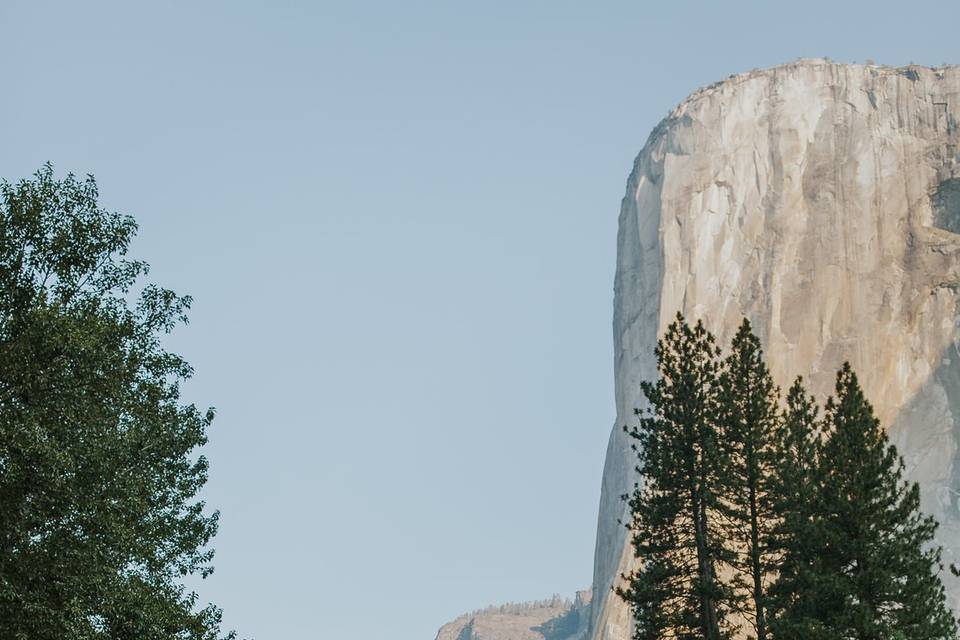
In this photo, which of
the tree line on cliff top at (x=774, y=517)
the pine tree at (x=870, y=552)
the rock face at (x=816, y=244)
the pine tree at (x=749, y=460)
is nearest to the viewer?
the pine tree at (x=870, y=552)

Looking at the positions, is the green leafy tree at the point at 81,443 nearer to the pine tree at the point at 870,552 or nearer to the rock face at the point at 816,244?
the pine tree at the point at 870,552

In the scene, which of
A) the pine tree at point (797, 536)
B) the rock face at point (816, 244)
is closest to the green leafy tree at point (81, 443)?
the pine tree at point (797, 536)

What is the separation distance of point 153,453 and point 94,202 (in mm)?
5360

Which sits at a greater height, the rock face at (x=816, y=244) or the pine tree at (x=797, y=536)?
the rock face at (x=816, y=244)

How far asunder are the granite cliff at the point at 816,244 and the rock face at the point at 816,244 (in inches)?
5.0

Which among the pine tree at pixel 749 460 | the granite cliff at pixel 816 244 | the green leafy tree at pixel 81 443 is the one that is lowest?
the green leafy tree at pixel 81 443

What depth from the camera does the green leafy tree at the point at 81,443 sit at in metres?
24.2

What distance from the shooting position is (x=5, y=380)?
2514cm

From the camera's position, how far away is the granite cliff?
113750mm

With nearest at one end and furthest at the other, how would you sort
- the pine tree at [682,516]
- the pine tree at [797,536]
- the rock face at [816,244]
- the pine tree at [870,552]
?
the pine tree at [870,552] → the pine tree at [797,536] → the pine tree at [682,516] → the rock face at [816,244]

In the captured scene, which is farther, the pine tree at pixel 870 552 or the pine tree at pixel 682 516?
the pine tree at pixel 682 516

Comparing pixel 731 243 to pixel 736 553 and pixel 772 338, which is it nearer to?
pixel 772 338

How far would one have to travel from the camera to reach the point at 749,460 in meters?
41.5

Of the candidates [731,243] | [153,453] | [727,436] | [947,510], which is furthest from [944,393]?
[153,453]
